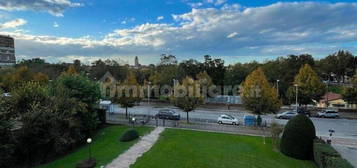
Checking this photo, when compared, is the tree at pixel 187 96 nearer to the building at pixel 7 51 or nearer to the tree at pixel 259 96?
the tree at pixel 259 96

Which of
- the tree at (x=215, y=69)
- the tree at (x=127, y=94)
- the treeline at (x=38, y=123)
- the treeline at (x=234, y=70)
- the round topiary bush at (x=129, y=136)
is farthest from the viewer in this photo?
the tree at (x=215, y=69)

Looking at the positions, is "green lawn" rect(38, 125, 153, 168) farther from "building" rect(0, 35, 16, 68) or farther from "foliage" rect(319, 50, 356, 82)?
"building" rect(0, 35, 16, 68)

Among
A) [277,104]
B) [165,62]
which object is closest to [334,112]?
[277,104]

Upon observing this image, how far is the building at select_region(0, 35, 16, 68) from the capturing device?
3369 inches

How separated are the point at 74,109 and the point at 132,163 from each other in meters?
9.77

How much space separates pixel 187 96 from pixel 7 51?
8695 cm

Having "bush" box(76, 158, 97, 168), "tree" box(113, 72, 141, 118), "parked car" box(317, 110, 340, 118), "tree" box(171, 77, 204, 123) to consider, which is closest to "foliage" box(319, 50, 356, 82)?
"parked car" box(317, 110, 340, 118)

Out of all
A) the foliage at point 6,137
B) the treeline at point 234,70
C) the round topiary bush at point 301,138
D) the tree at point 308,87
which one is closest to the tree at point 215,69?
the treeline at point 234,70

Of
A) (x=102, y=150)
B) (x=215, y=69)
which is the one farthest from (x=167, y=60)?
(x=102, y=150)

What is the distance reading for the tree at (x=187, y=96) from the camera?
29750 millimetres

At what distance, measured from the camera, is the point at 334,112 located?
37.4m

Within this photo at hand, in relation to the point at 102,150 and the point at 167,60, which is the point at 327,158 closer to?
the point at 102,150

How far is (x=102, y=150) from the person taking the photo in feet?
67.2

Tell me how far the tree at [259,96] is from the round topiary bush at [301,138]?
9.82 meters
